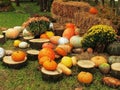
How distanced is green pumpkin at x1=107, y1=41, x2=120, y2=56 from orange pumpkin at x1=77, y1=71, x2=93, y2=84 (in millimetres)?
1774

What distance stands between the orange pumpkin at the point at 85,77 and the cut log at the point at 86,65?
0.29 m

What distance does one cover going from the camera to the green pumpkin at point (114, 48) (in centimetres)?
982

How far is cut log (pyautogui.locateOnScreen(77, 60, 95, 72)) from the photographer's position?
341 inches

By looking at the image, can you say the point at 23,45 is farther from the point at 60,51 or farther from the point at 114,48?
the point at 114,48

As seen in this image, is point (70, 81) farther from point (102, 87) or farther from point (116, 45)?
point (116, 45)

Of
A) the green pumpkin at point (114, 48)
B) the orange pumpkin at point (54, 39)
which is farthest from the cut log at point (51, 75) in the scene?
the orange pumpkin at point (54, 39)

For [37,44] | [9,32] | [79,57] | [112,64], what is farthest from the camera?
[9,32]

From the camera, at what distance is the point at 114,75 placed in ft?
27.7

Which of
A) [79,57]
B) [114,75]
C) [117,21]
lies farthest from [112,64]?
[117,21]

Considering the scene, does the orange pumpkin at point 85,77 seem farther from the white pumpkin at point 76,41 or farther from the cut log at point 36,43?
the cut log at point 36,43

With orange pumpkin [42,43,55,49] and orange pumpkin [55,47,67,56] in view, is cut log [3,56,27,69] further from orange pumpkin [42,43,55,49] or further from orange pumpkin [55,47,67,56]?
orange pumpkin [42,43,55,49]

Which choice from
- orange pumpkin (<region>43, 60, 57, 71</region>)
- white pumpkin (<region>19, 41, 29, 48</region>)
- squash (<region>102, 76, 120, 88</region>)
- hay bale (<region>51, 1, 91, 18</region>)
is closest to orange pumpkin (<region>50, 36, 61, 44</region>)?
white pumpkin (<region>19, 41, 29, 48</region>)

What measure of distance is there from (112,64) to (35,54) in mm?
2387

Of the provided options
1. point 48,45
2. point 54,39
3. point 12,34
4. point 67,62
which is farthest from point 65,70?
point 12,34
